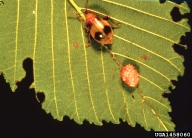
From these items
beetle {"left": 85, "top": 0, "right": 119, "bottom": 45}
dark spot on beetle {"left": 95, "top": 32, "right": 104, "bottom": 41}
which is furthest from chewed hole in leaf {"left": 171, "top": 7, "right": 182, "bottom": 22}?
dark spot on beetle {"left": 95, "top": 32, "right": 104, "bottom": 41}

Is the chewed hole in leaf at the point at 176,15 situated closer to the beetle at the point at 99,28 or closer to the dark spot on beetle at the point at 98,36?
the beetle at the point at 99,28

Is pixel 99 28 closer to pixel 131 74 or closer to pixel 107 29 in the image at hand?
pixel 107 29

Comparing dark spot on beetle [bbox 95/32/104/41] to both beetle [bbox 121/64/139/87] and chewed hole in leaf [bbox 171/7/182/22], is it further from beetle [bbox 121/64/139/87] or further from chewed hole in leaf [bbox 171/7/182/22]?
chewed hole in leaf [bbox 171/7/182/22]

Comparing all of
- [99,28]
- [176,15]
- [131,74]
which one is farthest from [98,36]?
[176,15]

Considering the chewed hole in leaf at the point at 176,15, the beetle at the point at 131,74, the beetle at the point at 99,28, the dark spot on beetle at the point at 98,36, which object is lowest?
the beetle at the point at 131,74

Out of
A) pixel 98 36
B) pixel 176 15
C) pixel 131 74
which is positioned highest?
pixel 176 15

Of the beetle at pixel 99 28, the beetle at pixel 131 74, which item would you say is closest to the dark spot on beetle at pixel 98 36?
the beetle at pixel 99 28

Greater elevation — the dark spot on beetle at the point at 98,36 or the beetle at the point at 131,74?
the dark spot on beetle at the point at 98,36

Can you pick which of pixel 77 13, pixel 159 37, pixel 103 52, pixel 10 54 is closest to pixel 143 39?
Result: pixel 159 37

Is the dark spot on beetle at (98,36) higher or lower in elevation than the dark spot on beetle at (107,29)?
lower

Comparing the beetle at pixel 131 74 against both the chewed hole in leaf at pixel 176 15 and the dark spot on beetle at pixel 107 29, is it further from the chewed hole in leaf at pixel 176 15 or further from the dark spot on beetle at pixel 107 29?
the chewed hole in leaf at pixel 176 15

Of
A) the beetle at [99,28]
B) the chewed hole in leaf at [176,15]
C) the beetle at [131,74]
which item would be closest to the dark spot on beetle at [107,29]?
the beetle at [99,28]
